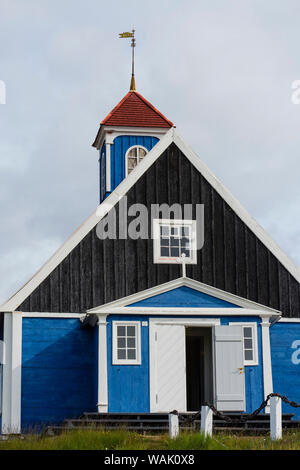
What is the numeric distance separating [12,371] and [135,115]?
10.7m

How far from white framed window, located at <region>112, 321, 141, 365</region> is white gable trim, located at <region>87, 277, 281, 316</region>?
0.38 m

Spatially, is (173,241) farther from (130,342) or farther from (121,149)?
(121,149)

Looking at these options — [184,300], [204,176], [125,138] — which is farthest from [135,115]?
[184,300]

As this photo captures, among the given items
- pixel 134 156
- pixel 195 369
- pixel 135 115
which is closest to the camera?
pixel 195 369

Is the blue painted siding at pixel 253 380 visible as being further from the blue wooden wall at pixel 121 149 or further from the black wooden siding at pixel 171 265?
the blue wooden wall at pixel 121 149

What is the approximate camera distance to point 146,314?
23.4 m

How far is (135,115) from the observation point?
100 ft

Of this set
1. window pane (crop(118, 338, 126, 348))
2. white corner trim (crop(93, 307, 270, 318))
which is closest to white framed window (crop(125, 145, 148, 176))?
white corner trim (crop(93, 307, 270, 318))

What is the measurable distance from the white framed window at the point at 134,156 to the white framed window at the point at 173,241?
16.1ft

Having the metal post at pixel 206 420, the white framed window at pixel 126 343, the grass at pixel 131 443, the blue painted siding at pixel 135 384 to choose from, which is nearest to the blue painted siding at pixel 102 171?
the white framed window at pixel 126 343

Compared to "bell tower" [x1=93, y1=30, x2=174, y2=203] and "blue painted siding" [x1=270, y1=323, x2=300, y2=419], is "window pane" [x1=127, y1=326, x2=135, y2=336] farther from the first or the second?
"bell tower" [x1=93, y1=30, x2=174, y2=203]

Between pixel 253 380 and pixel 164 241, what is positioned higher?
pixel 164 241

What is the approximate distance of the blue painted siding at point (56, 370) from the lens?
2383 cm
